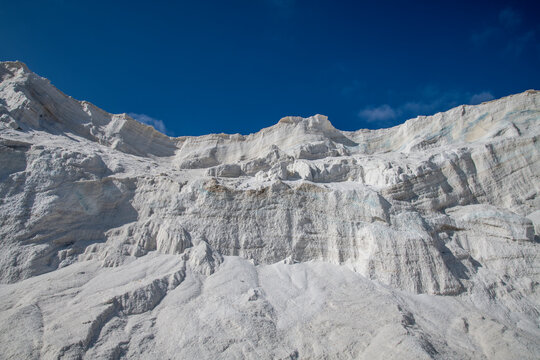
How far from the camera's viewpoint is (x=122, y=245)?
16750 mm

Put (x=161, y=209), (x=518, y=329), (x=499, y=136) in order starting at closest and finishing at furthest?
(x=518, y=329)
(x=161, y=209)
(x=499, y=136)

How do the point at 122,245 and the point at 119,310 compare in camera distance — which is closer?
the point at 119,310

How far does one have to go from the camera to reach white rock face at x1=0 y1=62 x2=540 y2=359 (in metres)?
11.7

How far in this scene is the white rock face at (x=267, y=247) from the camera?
1173cm

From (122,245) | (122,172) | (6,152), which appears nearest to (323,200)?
(122,245)

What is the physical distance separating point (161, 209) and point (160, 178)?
2702 millimetres

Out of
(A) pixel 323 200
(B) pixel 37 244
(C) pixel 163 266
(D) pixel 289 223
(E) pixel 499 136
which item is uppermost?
(E) pixel 499 136

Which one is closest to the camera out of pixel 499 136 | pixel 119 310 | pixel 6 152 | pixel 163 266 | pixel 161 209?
pixel 119 310

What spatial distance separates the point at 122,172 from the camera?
2125 cm

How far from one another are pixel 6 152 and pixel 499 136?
3370cm

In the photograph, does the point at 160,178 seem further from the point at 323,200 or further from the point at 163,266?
the point at 323,200

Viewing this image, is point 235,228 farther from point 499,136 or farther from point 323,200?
point 499,136

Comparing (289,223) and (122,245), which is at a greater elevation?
(289,223)

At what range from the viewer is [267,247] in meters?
18.0
